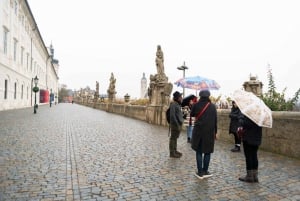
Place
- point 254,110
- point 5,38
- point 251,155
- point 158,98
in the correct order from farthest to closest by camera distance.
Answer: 1. point 5,38
2. point 158,98
3. point 251,155
4. point 254,110

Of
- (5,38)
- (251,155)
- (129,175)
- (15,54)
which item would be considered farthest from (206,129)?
(15,54)

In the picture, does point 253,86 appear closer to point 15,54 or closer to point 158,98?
point 158,98

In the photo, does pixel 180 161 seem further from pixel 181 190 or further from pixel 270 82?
pixel 270 82

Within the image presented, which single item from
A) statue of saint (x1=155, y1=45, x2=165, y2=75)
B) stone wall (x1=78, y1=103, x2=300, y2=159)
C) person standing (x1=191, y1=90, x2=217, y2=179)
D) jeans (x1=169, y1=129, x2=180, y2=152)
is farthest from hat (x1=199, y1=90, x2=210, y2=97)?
statue of saint (x1=155, y1=45, x2=165, y2=75)

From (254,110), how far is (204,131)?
3.26 feet

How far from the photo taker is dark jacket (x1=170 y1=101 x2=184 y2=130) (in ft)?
24.3

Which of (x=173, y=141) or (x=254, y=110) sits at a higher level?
(x=254, y=110)

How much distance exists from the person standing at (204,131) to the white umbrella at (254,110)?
0.59 meters

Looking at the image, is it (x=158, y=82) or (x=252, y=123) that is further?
(x=158, y=82)

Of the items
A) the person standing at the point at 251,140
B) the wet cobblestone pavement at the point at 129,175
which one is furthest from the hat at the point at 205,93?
the wet cobblestone pavement at the point at 129,175

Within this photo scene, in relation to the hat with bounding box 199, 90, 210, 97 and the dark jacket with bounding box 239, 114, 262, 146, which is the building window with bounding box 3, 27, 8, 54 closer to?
the hat with bounding box 199, 90, 210, 97

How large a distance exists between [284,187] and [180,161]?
8.27 ft

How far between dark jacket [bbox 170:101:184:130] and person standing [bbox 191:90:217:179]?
1.68 meters

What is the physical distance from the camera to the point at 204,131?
5566 millimetres
